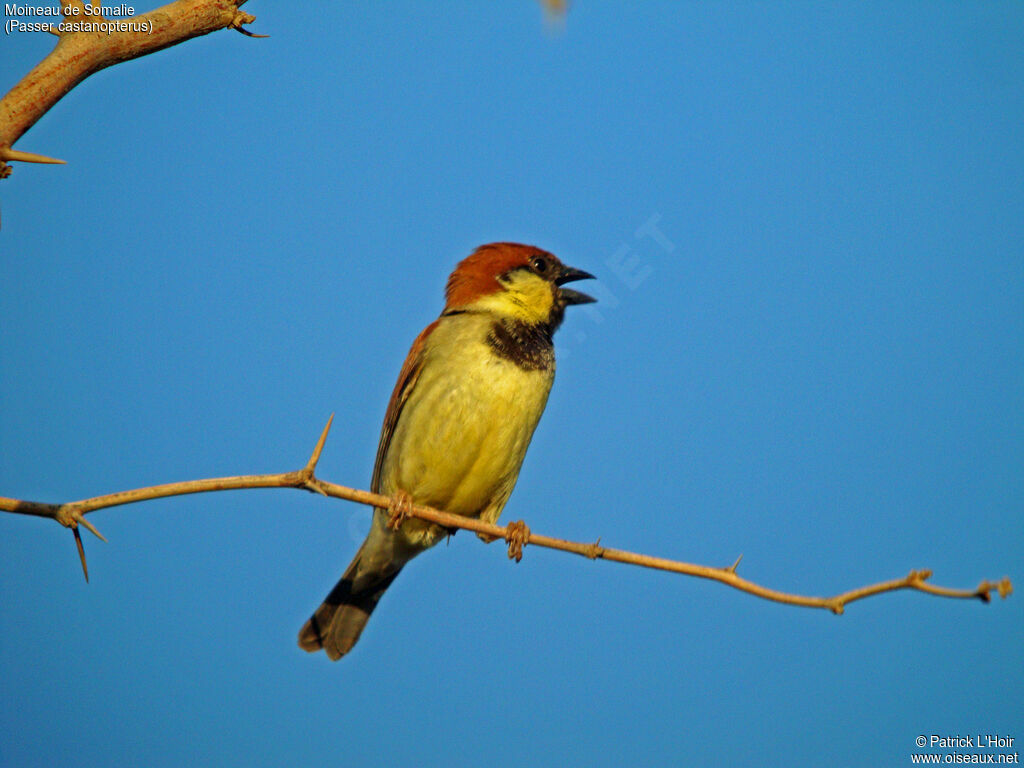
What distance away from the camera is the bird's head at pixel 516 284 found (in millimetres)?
7492

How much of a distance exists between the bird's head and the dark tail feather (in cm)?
226

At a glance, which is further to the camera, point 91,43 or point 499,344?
point 499,344

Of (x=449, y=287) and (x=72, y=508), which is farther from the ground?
(x=449, y=287)

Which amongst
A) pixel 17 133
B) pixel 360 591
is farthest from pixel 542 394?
pixel 17 133

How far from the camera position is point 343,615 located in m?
7.65

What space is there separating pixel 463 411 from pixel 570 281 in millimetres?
1762

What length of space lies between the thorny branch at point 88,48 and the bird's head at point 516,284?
3.90m

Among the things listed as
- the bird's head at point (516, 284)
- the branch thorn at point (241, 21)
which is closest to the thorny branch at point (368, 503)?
the branch thorn at point (241, 21)

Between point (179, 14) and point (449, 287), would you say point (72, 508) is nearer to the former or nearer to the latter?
point (179, 14)

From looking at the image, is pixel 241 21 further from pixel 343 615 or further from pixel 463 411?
pixel 343 615

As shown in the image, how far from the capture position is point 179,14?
143 inches

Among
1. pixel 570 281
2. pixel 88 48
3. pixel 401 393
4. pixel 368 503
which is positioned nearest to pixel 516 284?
pixel 570 281

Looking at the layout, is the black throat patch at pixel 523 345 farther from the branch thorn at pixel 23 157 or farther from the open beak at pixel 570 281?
the branch thorn at pixel 23 157

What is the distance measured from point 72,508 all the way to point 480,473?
3612mm
